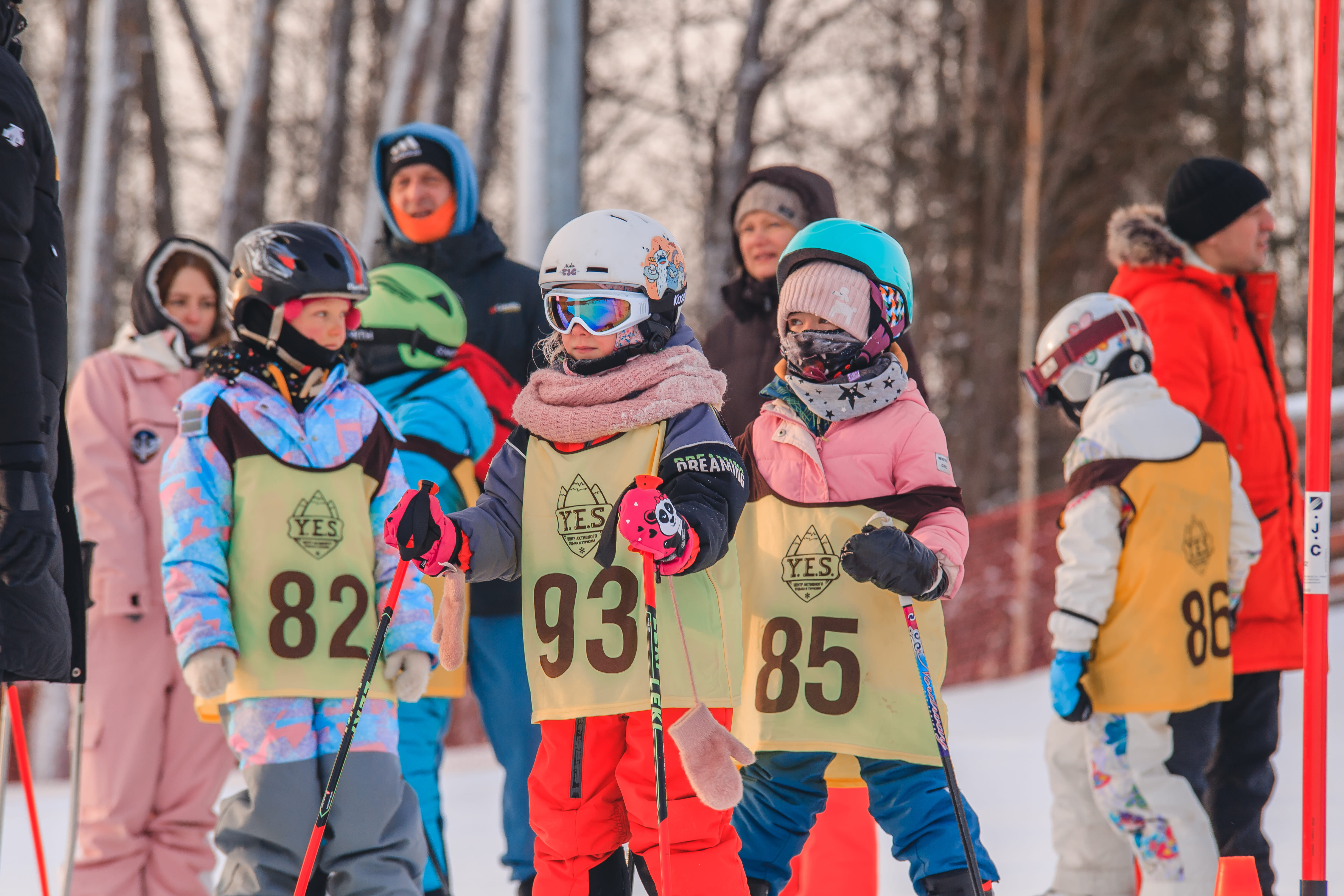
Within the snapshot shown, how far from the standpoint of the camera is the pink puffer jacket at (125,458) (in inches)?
174

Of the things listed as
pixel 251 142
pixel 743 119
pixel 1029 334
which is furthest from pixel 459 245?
pixel 1029 334

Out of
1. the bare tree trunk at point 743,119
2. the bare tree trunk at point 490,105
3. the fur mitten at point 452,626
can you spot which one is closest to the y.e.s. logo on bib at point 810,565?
the fur mitten at point 452,626

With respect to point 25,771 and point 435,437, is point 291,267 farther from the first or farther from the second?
point 25,771

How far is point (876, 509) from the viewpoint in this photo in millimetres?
3309

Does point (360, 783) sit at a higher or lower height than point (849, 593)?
lower

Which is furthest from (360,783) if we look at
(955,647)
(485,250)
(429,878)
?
(955,647)

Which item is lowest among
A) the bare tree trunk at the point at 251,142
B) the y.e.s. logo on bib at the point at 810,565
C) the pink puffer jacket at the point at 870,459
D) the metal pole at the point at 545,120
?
Result: the y.e.s. logo on bib at the point at 810,565

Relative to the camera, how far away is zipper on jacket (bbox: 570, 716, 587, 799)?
302 centimetres

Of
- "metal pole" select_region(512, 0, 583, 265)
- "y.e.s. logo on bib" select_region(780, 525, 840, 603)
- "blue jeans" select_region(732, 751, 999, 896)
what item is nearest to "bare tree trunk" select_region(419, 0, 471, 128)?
"metal pole" select_region(512, 0, 583, 265)

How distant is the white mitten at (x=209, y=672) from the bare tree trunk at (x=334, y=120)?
1066 cm

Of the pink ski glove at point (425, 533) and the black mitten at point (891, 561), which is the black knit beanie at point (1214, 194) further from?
the pink ski glove at point (425, 533)

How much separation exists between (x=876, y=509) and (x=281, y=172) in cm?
1853

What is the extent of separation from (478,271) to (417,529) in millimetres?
1923

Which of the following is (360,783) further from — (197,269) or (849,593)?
(197,269)
